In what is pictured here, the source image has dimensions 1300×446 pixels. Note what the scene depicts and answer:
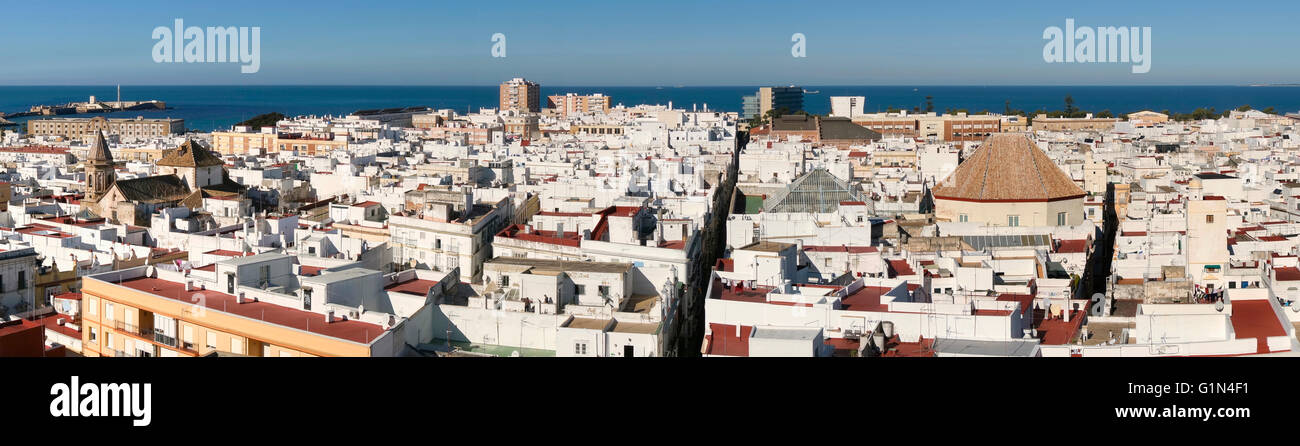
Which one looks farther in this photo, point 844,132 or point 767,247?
point 844,132

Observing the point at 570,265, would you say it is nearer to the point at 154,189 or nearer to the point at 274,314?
the point at 274,314

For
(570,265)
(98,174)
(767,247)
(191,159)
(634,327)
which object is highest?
(191,159)

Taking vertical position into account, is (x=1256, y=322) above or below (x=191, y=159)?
below

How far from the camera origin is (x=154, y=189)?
20.0 metres

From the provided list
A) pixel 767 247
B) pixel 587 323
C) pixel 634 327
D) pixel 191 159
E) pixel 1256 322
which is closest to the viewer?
pixel 1256 322

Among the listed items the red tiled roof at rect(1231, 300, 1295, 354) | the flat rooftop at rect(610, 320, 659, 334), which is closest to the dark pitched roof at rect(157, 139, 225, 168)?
the flat rooftop at rect(610, 320, 659, 334)

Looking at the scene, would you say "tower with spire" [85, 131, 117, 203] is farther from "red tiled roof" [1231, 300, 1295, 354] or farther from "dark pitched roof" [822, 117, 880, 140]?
"dark pitched roof" [822, 117, 880, 140]

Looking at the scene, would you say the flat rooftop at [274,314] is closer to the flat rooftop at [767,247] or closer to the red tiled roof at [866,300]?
the red tiled roof at [866,300]

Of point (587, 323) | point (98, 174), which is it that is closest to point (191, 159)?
point (98, 174)

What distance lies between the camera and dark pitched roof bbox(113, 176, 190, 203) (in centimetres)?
1912
